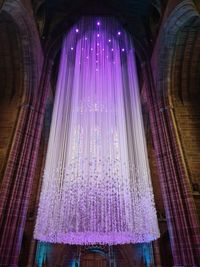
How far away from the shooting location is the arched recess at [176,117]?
779cm

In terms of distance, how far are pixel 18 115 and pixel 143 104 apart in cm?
750

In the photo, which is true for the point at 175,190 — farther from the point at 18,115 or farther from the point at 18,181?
the point at 18,115

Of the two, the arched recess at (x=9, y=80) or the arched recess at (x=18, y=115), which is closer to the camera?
the arched recess at (x=18, y=115)

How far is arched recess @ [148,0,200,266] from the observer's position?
779 cm

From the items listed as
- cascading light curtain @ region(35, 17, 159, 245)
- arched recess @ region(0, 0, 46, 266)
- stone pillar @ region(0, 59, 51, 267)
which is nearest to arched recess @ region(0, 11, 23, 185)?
arched recess @ region(0, 0, 46, 266)

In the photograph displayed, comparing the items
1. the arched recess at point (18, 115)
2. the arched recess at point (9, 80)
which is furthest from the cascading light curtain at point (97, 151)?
the arched recess at point (9, 80)

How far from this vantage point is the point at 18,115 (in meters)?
9.77

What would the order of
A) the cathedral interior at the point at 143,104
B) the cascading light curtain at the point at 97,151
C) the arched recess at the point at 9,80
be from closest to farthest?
the cathedral interior at the point at 143,104, the cascading light curtain at the point at 97,151, the arched recess at the point at 9,80

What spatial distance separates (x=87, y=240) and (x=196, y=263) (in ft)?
11.8

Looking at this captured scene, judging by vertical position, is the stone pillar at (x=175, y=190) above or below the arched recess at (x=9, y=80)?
below

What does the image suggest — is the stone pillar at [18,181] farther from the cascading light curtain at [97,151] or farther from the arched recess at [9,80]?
the cascading light curtain at [97,151]

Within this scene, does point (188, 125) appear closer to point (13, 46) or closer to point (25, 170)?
point (25, 170)

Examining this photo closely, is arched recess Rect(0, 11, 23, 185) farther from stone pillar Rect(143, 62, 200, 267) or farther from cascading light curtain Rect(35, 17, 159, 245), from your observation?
stone pillar Rect(143, 62, 200, 267)

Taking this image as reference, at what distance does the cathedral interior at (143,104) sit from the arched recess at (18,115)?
0.11 feet
